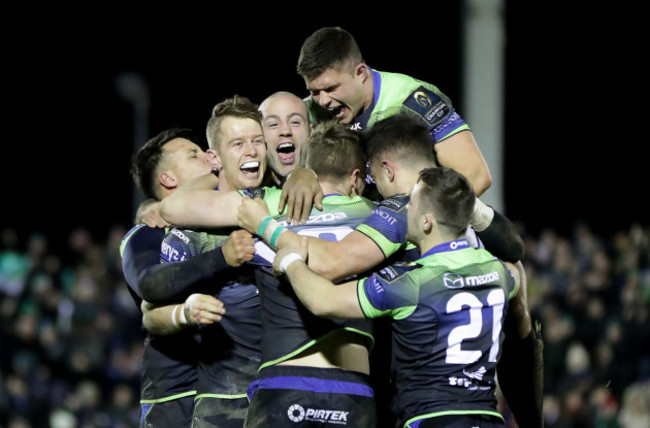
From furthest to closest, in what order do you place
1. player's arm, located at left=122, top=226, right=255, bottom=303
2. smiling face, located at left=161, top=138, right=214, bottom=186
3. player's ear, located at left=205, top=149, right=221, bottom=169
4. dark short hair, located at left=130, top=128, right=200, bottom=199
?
1. dark short hair, located at left=130, top=128, right=200, bottom=199
2. smiling face, located at left=161, top=138, right=214, bottom=186
3. player's ear, located at left=205, top=149, right=221, bottom=169
4. player's arm, located at left=122, top=226, right=255, bottom=303

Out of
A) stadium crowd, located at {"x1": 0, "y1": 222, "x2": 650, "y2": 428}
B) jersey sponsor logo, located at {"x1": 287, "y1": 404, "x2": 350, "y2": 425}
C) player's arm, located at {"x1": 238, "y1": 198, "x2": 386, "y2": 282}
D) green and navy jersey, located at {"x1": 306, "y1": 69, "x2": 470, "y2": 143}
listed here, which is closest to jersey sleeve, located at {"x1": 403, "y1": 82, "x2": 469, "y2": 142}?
green and navy jersey, located at {"x1": 306, "y1": 69, "x2": 470, "y2": 143}

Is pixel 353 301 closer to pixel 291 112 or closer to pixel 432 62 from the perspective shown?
pixel 291 112

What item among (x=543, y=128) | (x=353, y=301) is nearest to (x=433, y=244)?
(x=353, y=301)

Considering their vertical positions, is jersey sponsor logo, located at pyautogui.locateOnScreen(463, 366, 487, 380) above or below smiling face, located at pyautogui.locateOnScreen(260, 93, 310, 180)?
below

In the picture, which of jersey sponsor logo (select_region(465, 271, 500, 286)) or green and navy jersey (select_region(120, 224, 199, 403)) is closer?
jersey sponsor logo (select_region(465, 271, 500, 286))

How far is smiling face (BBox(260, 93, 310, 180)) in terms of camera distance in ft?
19.9

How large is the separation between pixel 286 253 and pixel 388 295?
57 centimetres

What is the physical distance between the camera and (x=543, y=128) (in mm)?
31844

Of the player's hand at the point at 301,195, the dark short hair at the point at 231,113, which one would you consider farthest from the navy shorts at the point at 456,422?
the dark short hair at the point at 231,113

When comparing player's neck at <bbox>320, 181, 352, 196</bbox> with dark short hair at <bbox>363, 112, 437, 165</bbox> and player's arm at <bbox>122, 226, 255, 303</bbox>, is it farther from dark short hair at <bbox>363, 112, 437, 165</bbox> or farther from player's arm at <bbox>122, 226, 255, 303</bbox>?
player's arm at <bbox>122, 226, 255, 303</bbox>

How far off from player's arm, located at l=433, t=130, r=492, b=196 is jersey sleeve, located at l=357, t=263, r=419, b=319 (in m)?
1.28

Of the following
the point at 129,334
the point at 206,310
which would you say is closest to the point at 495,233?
the point at 206,310

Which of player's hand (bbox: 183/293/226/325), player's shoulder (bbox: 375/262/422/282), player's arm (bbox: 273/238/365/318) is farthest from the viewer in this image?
player's hand (bbox: 183/293/226/325)

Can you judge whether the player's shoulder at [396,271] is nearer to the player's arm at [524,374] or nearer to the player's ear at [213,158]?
the player's ear at [213,158]
